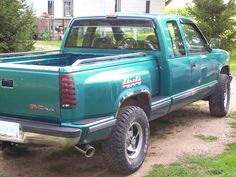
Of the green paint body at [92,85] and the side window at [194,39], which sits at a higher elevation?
the side window at [194,39]

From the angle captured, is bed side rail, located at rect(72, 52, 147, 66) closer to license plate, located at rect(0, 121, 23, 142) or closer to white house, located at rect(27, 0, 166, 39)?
license plate, located at rect(0, 121, 23, 142)

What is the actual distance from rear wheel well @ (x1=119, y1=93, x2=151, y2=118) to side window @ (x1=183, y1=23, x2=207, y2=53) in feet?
5.09

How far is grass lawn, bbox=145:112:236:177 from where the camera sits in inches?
204

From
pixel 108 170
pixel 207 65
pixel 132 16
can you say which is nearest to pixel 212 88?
pixel 207 65

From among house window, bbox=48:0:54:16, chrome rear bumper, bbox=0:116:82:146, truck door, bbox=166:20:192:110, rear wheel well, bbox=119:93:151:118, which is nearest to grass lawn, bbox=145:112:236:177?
rear wheel well, bbox=119:93:151:118

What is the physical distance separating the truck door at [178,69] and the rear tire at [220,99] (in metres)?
1.26

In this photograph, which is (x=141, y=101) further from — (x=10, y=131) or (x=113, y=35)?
(x=10, y=131)

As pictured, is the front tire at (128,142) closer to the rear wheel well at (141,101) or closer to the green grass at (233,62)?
the rear wheel well at (141,101)

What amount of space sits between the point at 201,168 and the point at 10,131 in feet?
7.21

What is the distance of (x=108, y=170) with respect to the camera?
17.5 feet

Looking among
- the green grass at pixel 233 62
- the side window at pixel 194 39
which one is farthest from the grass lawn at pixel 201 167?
the green grass at pixel 233 62

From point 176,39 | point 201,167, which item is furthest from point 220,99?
point 201,167

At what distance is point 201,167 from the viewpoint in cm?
543

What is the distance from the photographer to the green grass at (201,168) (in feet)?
17.0
